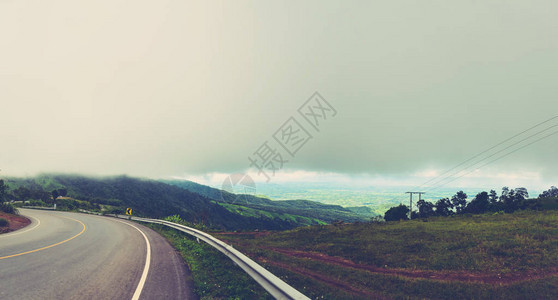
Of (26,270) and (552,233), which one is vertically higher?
(552,233)

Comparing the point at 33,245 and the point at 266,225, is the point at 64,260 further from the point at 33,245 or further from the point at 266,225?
the point at 266,225

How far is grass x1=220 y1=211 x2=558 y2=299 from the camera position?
845 cm

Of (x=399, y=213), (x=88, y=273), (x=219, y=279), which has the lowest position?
(x=88, y=273)

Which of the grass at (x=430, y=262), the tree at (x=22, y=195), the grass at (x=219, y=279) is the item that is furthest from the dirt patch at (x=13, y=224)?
the tree at (x=22, y=195)

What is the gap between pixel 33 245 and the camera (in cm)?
1200

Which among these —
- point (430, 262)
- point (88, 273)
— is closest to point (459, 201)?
point (430, 262)

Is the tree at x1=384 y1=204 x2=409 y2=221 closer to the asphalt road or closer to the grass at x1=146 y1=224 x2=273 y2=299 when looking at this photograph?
the grass at x1=146 y1=224 x2=273 y2=299

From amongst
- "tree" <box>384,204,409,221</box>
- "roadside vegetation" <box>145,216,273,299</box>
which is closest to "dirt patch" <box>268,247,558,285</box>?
"roadside vegetation" <box>145,216,273,299</box>

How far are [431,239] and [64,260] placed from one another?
21416 millimetres

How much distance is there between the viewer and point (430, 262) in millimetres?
12281

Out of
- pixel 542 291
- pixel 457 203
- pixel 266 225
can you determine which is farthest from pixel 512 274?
pixel 266 225

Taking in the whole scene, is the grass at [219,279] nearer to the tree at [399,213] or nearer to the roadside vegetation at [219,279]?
the roadside vegetation at [219,279]

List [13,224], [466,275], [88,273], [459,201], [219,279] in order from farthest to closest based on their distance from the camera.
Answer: [459,201] < [13,224] < [466,275] < [88,273] < [219,279]

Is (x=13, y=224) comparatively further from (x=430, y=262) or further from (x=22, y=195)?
(x=22, y=195)
